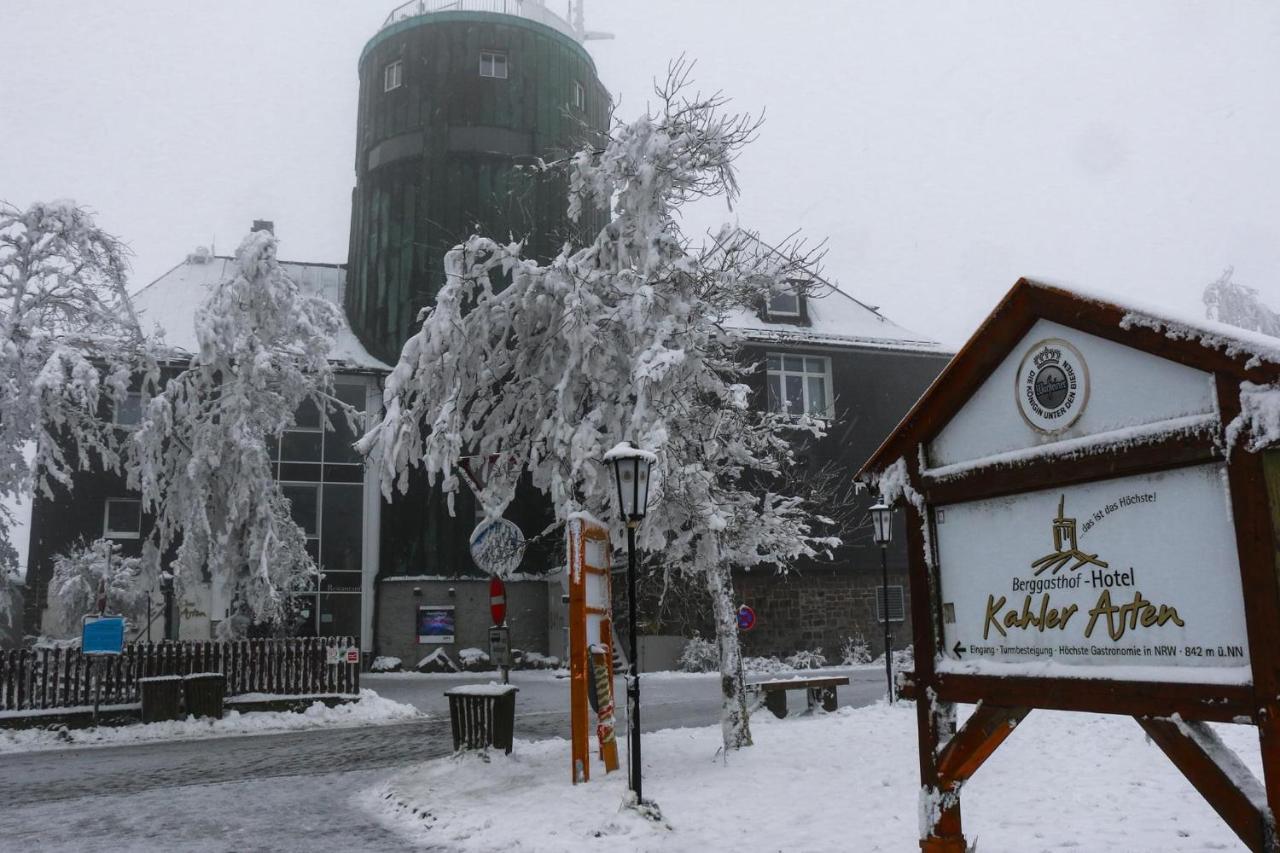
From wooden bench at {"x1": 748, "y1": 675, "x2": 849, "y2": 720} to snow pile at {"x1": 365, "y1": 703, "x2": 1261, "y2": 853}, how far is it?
2626 mm

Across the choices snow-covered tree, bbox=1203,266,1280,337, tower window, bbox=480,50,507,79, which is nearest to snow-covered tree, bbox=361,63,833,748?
tower window, bbox=480,50,507,79

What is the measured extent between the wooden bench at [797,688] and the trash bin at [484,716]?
4893 millimetres

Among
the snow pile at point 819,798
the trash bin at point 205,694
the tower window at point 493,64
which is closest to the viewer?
the snow pile at point 819,798

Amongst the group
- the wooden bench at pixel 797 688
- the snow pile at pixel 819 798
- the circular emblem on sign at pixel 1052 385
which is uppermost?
the circular emblem on sign at pixel 1052 385

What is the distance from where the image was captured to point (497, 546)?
12.7 metres

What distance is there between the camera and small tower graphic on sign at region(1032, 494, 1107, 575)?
5051mm

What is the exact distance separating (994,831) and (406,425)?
7.24m

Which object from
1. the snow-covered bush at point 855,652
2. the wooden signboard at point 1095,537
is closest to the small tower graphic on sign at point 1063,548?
the wooden signboard at point 1095,537

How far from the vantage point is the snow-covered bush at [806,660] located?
2719 centimetres

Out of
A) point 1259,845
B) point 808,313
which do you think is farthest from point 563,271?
point 808,313

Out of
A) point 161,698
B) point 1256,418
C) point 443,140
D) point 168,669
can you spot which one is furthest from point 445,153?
point 1256,418

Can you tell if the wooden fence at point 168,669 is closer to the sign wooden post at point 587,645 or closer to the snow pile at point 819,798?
the snow pile at point 819,798

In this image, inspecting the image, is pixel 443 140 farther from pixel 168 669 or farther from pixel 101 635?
pixel 101 635

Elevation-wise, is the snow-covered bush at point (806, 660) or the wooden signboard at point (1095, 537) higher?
the wooden signboard at point (1095, 537)
